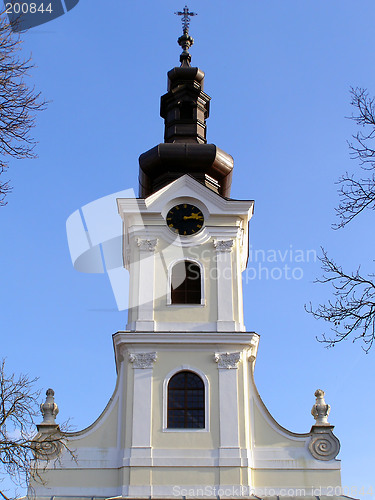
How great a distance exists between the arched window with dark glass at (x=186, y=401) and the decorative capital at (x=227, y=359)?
74cm

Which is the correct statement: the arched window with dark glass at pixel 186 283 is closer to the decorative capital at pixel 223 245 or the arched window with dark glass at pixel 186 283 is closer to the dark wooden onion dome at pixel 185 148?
the decorative capital at pixel 223 245

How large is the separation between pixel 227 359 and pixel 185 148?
299 inches

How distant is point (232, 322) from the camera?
2231 cm

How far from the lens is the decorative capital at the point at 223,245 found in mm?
23562

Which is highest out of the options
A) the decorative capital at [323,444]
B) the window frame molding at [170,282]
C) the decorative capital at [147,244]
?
the decorative capital at [147,244]

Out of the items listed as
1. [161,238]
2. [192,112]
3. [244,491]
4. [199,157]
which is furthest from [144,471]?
[192,112]

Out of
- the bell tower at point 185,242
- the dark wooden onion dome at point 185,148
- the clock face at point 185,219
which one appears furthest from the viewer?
the dark wooden onion dome at point 185,148

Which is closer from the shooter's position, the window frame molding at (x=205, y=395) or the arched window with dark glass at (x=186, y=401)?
the window frame molding at (x=205, y=395)

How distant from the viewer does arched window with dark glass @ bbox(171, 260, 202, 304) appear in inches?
901

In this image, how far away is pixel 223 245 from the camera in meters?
23.6

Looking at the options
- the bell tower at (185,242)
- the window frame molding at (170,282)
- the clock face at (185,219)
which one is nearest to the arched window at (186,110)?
the bell tower at (185,242)

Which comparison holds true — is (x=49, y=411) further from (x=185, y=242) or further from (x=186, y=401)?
(x=185, y=242)

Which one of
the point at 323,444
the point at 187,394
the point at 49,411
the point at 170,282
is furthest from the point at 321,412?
the point at 49,411

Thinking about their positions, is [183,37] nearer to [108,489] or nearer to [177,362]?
[177,362]
